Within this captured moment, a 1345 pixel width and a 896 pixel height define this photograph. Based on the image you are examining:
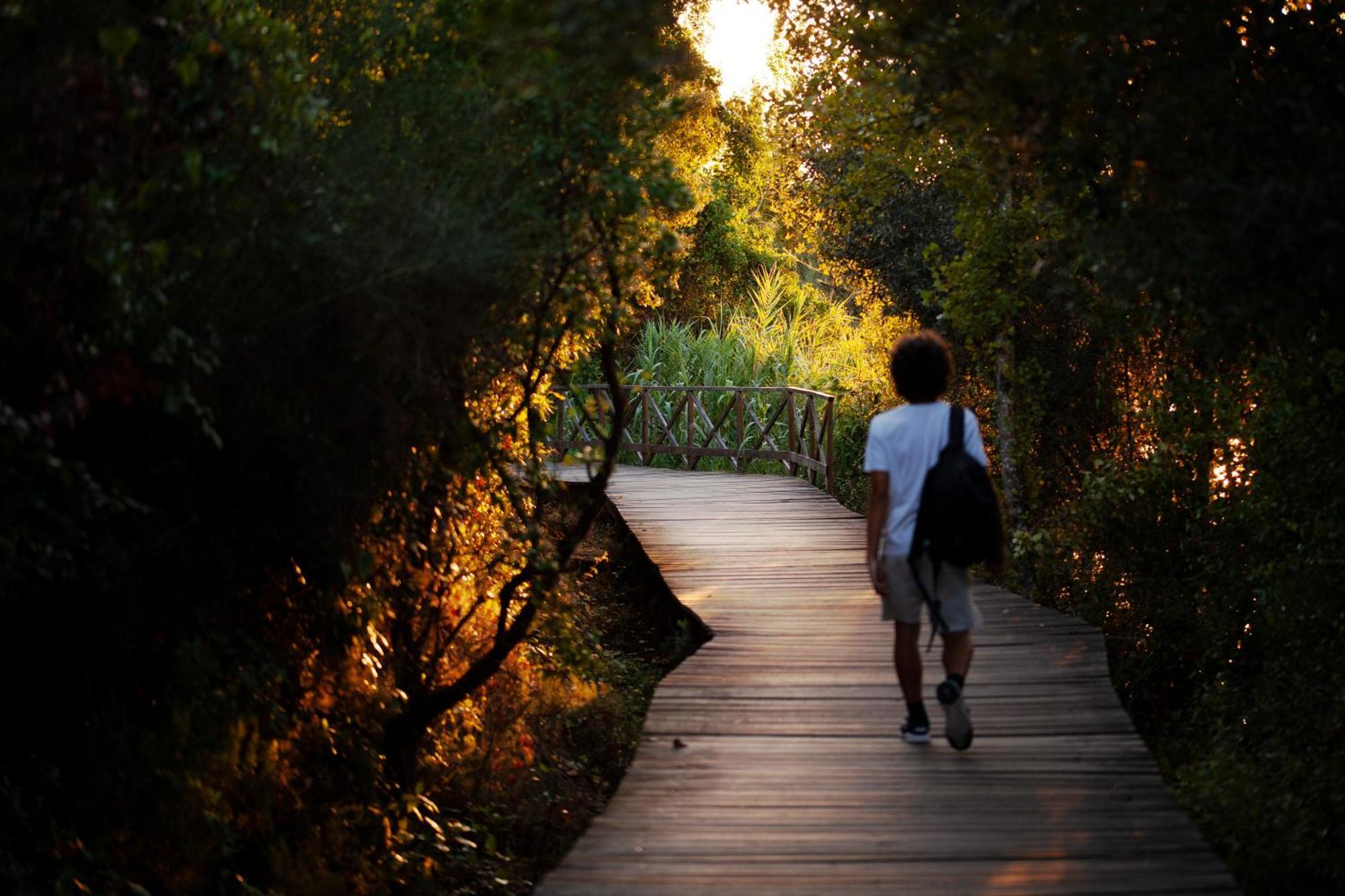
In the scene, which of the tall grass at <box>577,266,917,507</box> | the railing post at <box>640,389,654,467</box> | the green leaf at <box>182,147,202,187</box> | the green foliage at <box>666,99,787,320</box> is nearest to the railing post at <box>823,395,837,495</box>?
the tall grass at <box>577,266,917,507</box>

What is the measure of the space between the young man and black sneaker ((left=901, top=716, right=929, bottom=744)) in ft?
0.72

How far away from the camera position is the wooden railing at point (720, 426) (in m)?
14.8

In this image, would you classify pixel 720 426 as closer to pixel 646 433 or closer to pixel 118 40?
pixel 646 433

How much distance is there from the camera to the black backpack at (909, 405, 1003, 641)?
15.5ft

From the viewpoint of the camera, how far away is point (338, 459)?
4.75m

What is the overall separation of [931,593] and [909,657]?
288mm

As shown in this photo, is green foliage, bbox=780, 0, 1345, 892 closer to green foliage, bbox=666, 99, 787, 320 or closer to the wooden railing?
the wooden railing

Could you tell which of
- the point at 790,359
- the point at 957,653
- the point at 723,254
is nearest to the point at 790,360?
the point at 790,359

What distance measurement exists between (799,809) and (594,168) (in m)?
2.52

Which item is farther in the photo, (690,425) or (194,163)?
(690,425)

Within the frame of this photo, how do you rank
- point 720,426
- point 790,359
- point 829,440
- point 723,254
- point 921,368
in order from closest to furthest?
point 921,368
point 829,440
point 720,426
point 790,359
point 723,254

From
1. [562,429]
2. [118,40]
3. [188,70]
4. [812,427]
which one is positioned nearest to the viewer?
[118,40]

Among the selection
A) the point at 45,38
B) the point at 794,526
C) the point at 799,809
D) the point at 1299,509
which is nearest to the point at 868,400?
the point at 794,526

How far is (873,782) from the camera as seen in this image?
4.82 m
